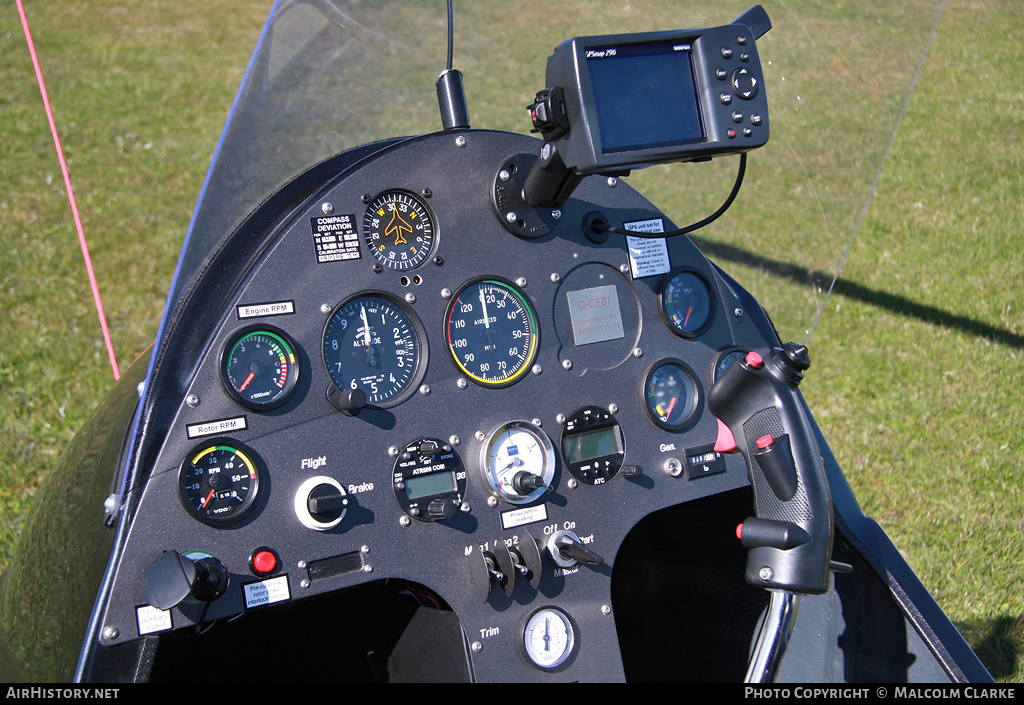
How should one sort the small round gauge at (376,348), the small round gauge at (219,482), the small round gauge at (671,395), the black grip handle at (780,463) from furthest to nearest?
the small round gauge at (671,395)
the small round gauge at (376,348)
the small round gauge at (219,482)
the black grip handle at (780,463)

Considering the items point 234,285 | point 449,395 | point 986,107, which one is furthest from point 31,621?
point 986,107

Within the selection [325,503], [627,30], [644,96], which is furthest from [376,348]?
[627,30]

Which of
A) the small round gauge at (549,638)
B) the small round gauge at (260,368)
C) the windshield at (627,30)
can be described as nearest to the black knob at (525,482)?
the small round gauge at (549,638)

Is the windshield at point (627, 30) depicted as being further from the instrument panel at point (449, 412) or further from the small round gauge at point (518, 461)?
the small round gauge at point (518, 461)

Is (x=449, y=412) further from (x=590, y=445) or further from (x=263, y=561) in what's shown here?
(x=263, y=561)

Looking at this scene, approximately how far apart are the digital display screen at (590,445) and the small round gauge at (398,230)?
0.62 metres

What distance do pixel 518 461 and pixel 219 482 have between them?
723 millimetres

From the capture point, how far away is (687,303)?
2447mm

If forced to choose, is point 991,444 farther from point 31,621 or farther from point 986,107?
point 986,107

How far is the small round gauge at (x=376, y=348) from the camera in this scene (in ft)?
6.73

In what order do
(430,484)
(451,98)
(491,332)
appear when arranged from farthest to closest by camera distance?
1. (451,98)
2. (491,332)
3. (430,484)

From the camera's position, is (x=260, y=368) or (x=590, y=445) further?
(x=590, y=445)

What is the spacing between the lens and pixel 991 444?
13.1 feet

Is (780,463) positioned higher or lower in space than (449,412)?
lower
